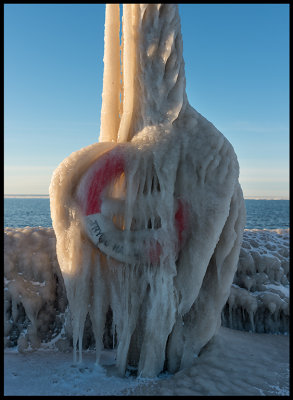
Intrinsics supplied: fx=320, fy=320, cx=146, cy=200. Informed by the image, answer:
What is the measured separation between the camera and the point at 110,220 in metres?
4.38

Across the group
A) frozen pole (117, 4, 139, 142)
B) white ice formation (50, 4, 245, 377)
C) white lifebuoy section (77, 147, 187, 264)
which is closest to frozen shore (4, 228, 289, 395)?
white ice formation (50, 4, 245, 377)

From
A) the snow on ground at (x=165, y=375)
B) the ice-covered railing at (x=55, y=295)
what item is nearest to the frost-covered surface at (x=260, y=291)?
the ice-covered railing at (x=55, y=295)

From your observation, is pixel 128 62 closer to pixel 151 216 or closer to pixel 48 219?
pixel 151 216

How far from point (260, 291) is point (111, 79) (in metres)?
4.76

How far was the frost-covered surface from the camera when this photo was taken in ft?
19.8

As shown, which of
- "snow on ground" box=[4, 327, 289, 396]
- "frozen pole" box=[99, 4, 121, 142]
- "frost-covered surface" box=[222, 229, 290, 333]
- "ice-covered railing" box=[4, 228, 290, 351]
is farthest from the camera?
"frost-covered surface" box=[222, 229, 290, 333]

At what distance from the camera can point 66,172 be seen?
428 centimetres

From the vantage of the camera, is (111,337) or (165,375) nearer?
(165,375)

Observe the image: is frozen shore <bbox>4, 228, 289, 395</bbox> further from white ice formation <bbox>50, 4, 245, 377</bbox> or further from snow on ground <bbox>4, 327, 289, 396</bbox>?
white ice formation <bbox>50, 4, 245, 377</bbox>

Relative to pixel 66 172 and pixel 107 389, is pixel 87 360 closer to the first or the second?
pixel 107 389

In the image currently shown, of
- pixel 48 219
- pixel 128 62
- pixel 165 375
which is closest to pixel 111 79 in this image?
pixel 128 62

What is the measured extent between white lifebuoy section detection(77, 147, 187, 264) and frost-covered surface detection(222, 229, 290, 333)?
2512 mm

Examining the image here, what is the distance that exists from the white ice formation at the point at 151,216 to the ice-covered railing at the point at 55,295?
1133 millimetres

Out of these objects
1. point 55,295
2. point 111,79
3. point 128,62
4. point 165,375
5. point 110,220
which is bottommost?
point 165,375
